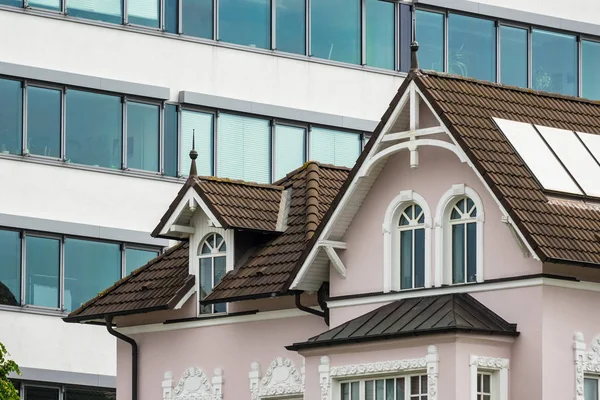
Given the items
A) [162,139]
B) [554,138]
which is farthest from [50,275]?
[554,138]

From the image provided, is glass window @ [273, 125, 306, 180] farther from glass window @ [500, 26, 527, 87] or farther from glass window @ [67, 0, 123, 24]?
glass window @ [500, 26, 527, 87]

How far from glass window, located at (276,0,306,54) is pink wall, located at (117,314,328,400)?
686 inches

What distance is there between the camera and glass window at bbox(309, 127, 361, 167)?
238ft

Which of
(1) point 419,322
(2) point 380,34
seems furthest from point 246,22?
(1) point 419,322

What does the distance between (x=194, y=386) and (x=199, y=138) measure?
17.1 m

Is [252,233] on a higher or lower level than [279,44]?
lower

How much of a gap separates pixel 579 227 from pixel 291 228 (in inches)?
319

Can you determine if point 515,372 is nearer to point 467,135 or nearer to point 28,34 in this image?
point 467,135

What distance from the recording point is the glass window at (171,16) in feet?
230

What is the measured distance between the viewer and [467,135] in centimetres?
4734

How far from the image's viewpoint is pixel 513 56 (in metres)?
75.9

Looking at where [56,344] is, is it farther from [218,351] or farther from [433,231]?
[433,231]

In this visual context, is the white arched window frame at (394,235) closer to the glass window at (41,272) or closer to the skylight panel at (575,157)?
the skylight panel at (575,157)

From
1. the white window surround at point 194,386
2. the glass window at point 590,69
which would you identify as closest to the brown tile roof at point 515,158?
the white window surround at point 194,386
